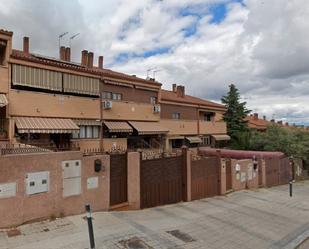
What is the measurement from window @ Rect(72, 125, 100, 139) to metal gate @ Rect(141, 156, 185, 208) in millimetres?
10343

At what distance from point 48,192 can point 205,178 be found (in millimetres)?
10746

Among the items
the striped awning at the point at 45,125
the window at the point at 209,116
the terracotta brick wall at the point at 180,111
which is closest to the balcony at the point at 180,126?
the terracotta brick wall at the point at 180,111

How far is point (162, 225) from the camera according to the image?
12.0 metres

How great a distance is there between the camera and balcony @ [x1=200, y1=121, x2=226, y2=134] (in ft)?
127

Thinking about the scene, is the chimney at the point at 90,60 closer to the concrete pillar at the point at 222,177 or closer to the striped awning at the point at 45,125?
the striped awning at the point at 45,125

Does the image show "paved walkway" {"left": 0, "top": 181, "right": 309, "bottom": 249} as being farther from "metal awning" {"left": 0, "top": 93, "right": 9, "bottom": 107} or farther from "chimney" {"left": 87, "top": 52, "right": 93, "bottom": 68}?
"chimney" {"left": 87, "top": 52, "right": 93, "bottom": 68}

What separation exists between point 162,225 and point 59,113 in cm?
1370

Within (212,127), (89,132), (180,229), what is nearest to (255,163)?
(89,132)

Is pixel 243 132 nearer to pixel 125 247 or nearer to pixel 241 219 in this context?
pixel 241 219

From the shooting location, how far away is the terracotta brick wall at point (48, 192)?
10.1m

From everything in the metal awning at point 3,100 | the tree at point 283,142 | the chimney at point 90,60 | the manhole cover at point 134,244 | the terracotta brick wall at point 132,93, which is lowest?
the manhole cover at point 134,244

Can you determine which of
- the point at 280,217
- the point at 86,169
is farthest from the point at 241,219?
the point at 86,169

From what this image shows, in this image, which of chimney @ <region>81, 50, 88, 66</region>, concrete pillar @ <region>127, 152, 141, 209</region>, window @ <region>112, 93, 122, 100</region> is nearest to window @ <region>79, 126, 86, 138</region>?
window @ <region>112, 93, 122, 100</region>

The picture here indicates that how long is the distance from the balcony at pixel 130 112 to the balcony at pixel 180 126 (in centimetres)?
183
